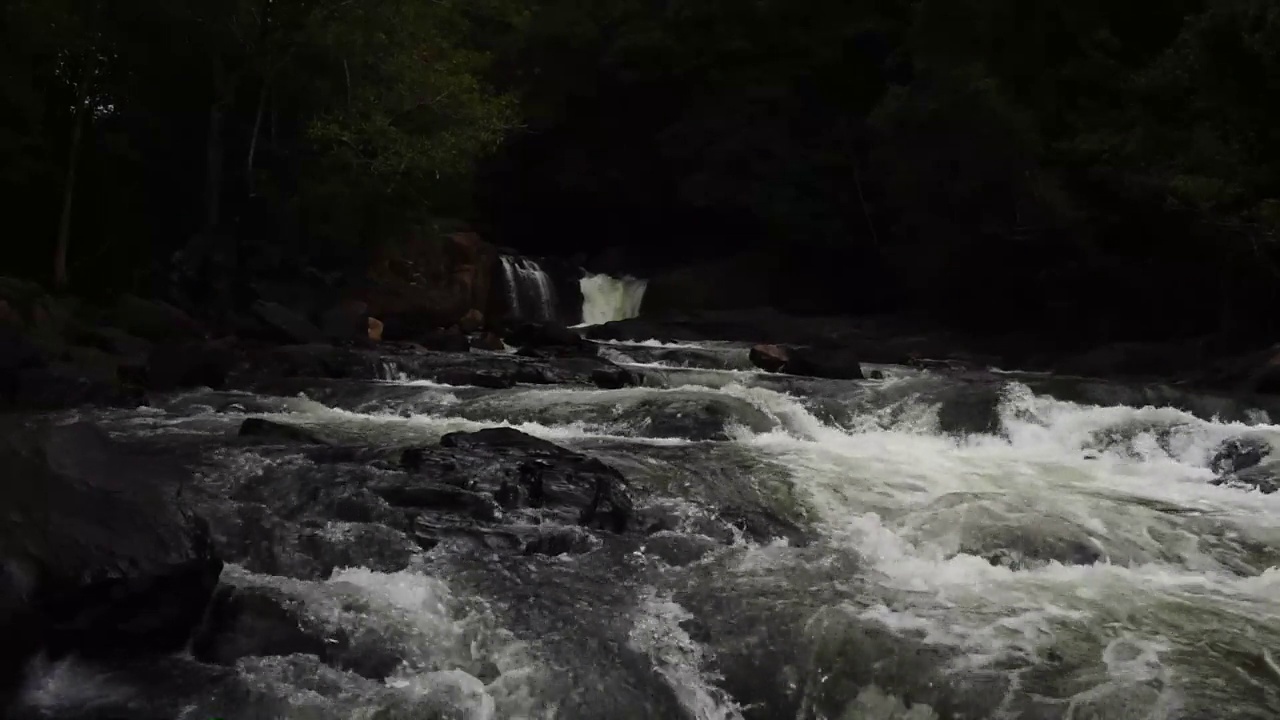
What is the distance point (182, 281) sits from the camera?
61.2ft

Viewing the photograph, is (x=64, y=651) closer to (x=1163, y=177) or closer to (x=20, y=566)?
(x=20, y=566)

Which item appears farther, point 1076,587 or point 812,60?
point 812,60

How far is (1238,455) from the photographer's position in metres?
10.1

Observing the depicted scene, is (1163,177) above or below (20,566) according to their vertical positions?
above

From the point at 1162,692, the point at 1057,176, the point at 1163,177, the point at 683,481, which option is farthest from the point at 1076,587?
the point at 1057,176

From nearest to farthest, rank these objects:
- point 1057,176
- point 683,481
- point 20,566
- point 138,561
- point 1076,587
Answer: point 20,566 < point 138,561 < point 1076,587 < point 683,481 < point 1057,176

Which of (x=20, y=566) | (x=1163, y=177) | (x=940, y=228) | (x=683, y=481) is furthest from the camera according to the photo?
(x=940, y=228)

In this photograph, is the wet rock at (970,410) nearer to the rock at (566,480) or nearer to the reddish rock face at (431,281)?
the rock at (566,480)

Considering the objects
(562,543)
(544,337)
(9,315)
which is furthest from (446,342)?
(562,543)

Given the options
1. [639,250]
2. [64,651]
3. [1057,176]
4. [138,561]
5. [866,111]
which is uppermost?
[866,111]

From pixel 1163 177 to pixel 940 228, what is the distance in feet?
22.7

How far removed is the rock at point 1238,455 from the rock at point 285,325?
13366mm

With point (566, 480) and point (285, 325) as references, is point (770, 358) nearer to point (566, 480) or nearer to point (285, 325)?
point (285, 325)

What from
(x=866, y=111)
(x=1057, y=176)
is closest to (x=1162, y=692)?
(x=1057, y=176)
